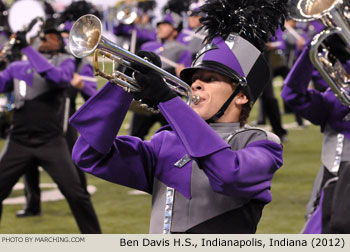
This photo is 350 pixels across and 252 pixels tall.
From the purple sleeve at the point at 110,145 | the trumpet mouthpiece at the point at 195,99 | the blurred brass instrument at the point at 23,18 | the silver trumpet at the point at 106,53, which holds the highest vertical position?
the silver trumpet at the point at 106,53

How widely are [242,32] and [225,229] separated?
0.74m

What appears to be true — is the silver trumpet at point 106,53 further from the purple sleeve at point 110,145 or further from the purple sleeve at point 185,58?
the purple sleeve at point 185,58

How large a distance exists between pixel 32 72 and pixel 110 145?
349 cm

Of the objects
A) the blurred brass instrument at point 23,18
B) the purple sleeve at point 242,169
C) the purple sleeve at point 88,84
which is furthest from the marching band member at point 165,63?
the purple sleeve at point 242,169

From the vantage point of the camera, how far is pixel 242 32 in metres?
2.88

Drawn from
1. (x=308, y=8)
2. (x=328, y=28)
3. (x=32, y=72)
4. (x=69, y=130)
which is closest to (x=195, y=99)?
(x=328, y=28)

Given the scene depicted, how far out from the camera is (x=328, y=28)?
3473 millimetres

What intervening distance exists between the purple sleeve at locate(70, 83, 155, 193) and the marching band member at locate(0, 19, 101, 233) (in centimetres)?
281

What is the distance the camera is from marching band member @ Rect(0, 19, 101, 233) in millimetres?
5629

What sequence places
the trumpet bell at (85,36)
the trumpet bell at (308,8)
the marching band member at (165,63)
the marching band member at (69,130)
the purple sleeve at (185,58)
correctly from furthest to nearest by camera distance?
the purple sleeve at (185,58)
the marching band member at (165,63)
the marching band member at (69,130)
the trumpet bell at (308,8)
the trumpet bell at (85,36)

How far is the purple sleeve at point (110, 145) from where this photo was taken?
2648 millimetres

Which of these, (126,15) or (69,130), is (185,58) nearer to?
(69,130)

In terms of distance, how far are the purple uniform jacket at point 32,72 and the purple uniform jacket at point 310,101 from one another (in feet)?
6.40

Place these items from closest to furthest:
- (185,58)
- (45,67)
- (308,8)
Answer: (308,8) < (45,67) < (185,58)
